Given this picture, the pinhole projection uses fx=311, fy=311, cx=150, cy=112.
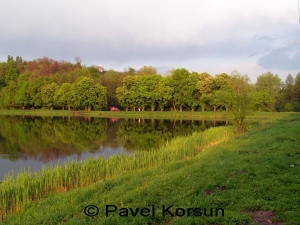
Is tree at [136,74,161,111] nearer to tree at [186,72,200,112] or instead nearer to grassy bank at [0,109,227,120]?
grassy bank at [0,109,227,120]

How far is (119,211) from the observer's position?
7070mm

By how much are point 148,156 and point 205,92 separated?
164 feet

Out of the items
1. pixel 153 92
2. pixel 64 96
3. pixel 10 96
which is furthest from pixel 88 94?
pixel 10 96

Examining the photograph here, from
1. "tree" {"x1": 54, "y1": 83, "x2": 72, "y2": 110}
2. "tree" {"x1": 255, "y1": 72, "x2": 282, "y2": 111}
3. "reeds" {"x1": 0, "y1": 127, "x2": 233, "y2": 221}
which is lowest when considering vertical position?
"reeds" {"x1": 0, "y1": 127, "x2": 233, "y2": 221}

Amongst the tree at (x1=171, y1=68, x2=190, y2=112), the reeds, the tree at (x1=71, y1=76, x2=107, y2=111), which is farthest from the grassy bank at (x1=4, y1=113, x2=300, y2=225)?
the tree at (x1=71, y1=76, x2=107, y2=111)

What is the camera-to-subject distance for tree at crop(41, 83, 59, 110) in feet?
235

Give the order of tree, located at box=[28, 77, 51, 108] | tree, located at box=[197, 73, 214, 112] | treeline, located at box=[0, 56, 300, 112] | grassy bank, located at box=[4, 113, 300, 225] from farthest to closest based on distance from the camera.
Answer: tree, located at box=[28, 77, 51, 108], treeline, located at box=[0, 56, 300, 112], tree, located at box=[197, 73, 214, 112], grassy bank, located at box=[4, 113, 300, 225]

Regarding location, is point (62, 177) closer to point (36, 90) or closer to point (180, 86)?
point (180, 86)

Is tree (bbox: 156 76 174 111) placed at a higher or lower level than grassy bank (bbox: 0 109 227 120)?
higher

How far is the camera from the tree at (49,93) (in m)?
71.7

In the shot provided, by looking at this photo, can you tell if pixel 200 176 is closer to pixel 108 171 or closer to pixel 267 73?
pixel 108 171

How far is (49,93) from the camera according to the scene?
71.8m

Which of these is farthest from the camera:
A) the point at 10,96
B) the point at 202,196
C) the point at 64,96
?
the point at 10,96

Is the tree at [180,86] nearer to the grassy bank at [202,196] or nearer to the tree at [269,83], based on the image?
the tree at [269,83]
